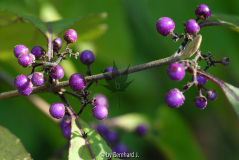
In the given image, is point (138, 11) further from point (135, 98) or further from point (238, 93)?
point (238, 93)

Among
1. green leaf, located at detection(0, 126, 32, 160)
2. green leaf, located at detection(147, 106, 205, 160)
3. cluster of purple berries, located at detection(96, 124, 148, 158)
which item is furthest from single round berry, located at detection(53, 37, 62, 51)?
green leaf, located at detection(147, 106, 205, 160)

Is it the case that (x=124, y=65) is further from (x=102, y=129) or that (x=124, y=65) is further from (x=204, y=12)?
(x=204, y=12)

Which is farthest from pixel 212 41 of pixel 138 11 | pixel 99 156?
pixel 99 156

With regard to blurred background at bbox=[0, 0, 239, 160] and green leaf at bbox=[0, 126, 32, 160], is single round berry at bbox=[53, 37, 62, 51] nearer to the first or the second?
green leaf at bbox=[0, 126, 32, 160]

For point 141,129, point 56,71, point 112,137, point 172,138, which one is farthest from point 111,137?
point 56,71

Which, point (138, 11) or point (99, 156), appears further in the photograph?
point (138, 11)

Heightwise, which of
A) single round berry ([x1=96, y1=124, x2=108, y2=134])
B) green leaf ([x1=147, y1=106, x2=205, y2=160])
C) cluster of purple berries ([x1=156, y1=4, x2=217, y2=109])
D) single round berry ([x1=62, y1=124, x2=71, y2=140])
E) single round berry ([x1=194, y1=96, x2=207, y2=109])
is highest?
cluster of purple berries ([x1=156, y1=4, x2=217, y2=109])
